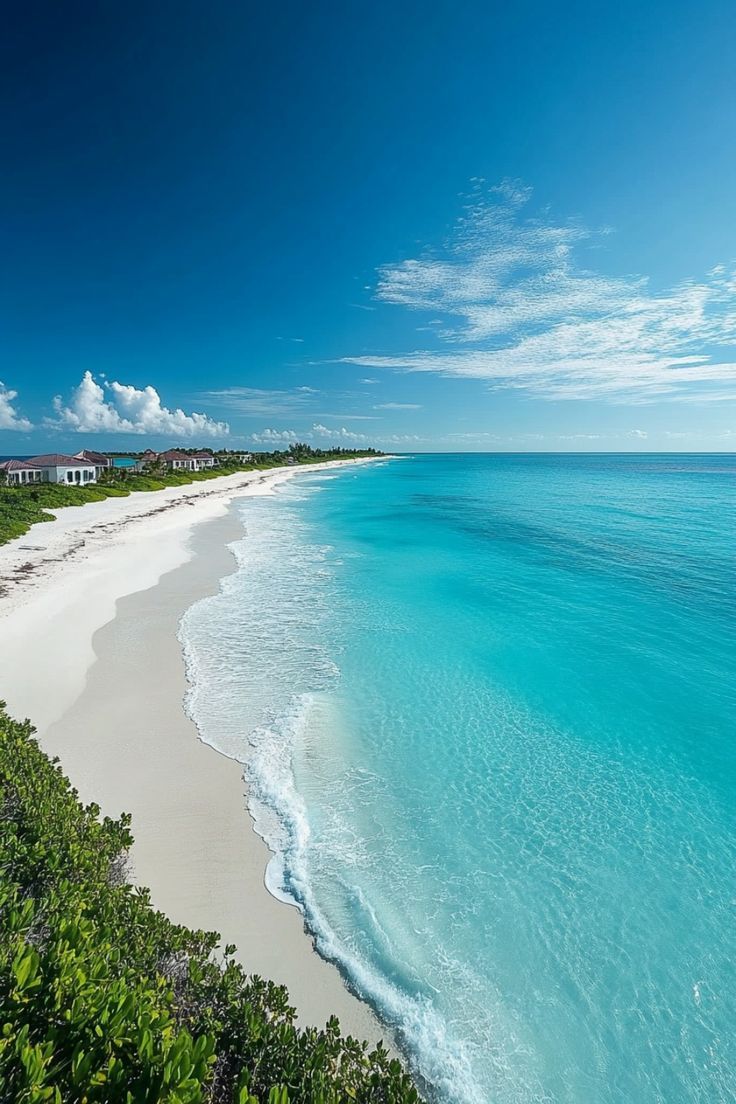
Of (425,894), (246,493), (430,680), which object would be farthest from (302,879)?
(246,493)

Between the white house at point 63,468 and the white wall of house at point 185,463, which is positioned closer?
the white house at point 63,468

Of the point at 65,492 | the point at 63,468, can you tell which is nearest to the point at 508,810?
the point at 65,492

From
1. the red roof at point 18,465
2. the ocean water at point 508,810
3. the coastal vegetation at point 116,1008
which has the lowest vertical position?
the ocean water at point 508,810

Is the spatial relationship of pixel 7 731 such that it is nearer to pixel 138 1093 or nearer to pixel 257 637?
pixel 138 1093

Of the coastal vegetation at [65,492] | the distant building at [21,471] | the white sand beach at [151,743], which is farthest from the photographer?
the distant building at [21,471]

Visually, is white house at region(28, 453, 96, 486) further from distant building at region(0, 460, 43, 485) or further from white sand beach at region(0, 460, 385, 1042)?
white sand beach at region(0, 460, 385, 1042)

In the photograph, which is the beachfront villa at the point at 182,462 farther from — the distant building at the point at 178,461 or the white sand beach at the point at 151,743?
the white sand beach at the point at 151,743

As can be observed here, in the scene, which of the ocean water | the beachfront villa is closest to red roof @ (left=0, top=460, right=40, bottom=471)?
the beachfront villa

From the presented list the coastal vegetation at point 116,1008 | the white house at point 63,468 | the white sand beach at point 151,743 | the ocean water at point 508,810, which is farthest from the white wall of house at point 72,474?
the coastal vegetation at point 116,1008
